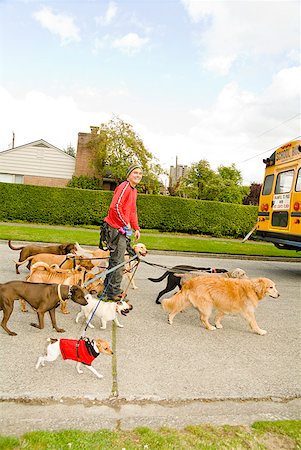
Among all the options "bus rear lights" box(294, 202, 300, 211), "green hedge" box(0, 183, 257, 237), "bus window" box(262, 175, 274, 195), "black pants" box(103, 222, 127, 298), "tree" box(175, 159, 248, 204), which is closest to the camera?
"black pants" box(103, 222, 127, 298)

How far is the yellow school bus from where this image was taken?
9.09m

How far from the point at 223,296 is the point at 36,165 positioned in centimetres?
2855

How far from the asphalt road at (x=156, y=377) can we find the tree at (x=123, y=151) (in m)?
21.2

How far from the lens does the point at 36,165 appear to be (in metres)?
30.7

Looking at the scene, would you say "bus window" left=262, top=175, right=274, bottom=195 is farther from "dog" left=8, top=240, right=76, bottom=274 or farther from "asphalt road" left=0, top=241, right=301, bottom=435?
"dog" left=8, top=240, right=76, bottom=274

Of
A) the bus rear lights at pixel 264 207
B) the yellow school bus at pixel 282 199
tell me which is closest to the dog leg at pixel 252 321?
the yellow school bus at pixel 282 199

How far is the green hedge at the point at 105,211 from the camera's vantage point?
19.6 m

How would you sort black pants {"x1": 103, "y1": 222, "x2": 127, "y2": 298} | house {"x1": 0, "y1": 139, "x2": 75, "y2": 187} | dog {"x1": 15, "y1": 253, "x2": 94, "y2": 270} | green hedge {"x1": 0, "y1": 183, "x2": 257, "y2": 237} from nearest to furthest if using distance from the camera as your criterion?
black pants {"x1": 103, "y1": 222, "x2": 127, "y2": 298} → dog {"x1": 15, "y1": 253, "x2": 94, "y2": 270} → green hedge {"x1": 0, "y1": 183, "x2": 257, "y2": 237} → house {"x1": 0, "y1": 139, "x2": 75, "y2": 187}

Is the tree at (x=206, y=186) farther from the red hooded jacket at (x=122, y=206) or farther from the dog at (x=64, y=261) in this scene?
the red hooded jacket at (x=122, y=206)

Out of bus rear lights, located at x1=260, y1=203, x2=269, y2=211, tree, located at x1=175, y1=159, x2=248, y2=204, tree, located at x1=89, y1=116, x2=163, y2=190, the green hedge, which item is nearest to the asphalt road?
bus rear lights, located at x1=260, y1=203, x2=269, y2=211

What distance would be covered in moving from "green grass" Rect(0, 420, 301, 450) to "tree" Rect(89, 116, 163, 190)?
2399 cm

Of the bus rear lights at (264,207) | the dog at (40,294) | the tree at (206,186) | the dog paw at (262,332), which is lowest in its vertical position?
the dog paw at (262,332)

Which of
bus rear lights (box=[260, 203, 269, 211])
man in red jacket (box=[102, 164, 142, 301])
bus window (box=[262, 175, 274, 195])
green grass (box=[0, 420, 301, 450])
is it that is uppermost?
bus window (box=[262, 175, 274, 195])

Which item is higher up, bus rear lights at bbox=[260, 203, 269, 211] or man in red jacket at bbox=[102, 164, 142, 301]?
bus rear lights at bbox=[260, 203, 269, 211]
